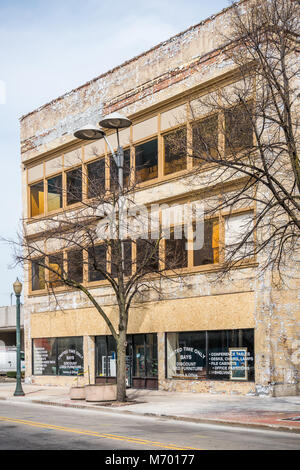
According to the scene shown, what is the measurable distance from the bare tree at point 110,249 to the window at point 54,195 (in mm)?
53

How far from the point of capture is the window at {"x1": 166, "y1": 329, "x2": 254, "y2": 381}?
22.7m

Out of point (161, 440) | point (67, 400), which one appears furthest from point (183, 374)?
point (161, 440)

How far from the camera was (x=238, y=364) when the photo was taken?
22.8 meters

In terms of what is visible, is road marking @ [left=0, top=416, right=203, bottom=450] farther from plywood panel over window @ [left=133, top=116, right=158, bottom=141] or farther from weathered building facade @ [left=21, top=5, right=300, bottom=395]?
plywood panel over window @ [left=133, top=116, right=158, bottom=141]

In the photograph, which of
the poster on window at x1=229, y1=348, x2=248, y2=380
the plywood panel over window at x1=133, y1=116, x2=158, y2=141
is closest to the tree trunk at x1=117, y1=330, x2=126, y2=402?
the poster on window at x1=229, y1=348, x2=248, y2=380

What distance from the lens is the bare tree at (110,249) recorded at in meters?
21.4

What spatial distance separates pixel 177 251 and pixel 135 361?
5230 mm

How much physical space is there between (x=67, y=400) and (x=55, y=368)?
9269 millimetres

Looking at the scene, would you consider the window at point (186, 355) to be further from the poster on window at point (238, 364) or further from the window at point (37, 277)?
the window at point (37, 277)

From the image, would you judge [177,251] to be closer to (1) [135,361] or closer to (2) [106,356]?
(1) [135,361]

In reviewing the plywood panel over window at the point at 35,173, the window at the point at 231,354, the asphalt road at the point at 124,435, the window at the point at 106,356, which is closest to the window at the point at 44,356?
the window at the point at 106,356

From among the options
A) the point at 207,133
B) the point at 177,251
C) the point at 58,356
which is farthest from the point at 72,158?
the point at 207,133

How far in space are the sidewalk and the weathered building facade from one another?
1.06 meters
